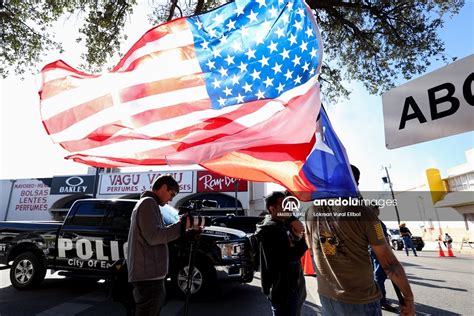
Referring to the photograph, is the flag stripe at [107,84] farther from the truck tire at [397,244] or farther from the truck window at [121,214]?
the truck tire at [397,244]

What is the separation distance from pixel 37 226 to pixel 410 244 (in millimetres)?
16994

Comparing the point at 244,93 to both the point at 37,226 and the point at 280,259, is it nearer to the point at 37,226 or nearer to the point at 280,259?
the point at 280,259

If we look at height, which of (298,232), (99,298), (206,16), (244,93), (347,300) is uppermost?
(206,16)

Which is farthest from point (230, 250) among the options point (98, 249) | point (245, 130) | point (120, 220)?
point (245, 130)


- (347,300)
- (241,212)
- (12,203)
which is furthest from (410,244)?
(12,203)

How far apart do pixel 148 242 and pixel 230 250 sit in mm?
3232

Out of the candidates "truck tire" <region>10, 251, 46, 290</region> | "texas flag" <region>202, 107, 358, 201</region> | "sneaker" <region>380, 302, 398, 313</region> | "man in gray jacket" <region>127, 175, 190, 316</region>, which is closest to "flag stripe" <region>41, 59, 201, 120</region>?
"texas flag" <region>202, 107, 358, 201</region>

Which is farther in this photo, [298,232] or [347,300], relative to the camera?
[298,232]

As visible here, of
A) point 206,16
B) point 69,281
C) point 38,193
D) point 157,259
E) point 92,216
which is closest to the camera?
point 157,259

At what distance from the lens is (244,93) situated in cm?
317

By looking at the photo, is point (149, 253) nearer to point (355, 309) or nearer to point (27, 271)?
point (355, 309)

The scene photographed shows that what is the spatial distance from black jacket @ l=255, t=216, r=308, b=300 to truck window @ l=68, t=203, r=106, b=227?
15.4 ft

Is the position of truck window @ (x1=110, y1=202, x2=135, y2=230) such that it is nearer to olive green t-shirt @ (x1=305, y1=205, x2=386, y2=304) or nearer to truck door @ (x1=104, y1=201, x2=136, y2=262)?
truck door @ (x1=104, y1=201, x2=136, y2=262)

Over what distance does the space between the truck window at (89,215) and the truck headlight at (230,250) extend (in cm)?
276
